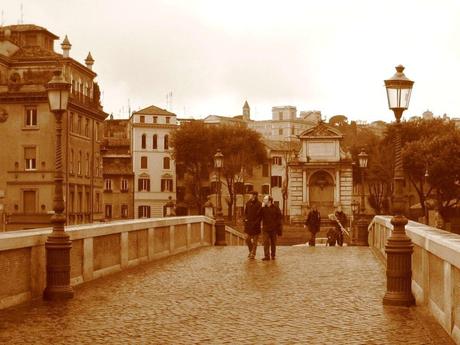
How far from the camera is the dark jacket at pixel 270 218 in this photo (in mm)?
25859

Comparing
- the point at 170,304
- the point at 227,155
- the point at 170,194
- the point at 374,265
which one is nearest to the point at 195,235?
the point at 374,265

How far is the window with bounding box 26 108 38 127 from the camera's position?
69.6 m

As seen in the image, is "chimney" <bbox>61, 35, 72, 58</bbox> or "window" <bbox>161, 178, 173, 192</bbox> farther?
"window" <bbox>161, 178, 173, 192</bbox>

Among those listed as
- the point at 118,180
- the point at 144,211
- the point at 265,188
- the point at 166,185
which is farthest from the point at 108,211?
the point at 265,188

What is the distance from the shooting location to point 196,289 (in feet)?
A: 57.7

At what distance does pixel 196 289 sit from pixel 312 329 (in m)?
5.54

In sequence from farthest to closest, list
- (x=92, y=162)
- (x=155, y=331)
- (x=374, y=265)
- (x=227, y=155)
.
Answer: (x=227, y=155) < (x=92, y=162) < (x=374, y=265) < (x=155, y=331)

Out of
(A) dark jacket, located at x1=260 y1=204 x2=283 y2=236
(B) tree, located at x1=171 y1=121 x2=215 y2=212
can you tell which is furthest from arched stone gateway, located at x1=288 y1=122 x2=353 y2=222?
(A) dark jacket, located at x1=260 y1=204 x2=283 y2=236

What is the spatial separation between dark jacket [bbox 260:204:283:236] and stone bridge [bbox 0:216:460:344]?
2.00 meters

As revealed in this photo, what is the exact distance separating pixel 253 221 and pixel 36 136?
149 ft

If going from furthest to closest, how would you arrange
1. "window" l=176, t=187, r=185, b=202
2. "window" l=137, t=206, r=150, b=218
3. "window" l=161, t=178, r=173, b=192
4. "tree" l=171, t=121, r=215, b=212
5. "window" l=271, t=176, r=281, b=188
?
"window" l=271, t=176, r=281, b=188
"window" l=176, t=187, r=185, b=202
"window" l=161, t=178, r=173, b=192
"window" l=137, t=206, r=150, b=218
"tree" l=171, t=121, r=215, b=212

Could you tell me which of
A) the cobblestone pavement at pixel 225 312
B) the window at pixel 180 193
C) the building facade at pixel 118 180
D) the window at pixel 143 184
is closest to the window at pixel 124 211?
the building facade at pixel 118 180

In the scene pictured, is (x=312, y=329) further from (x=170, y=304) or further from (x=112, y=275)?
(x=112, y=275)

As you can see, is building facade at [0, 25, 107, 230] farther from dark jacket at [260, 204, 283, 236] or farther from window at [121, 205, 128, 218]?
dark jacket at [260, 204, 283, 236]
